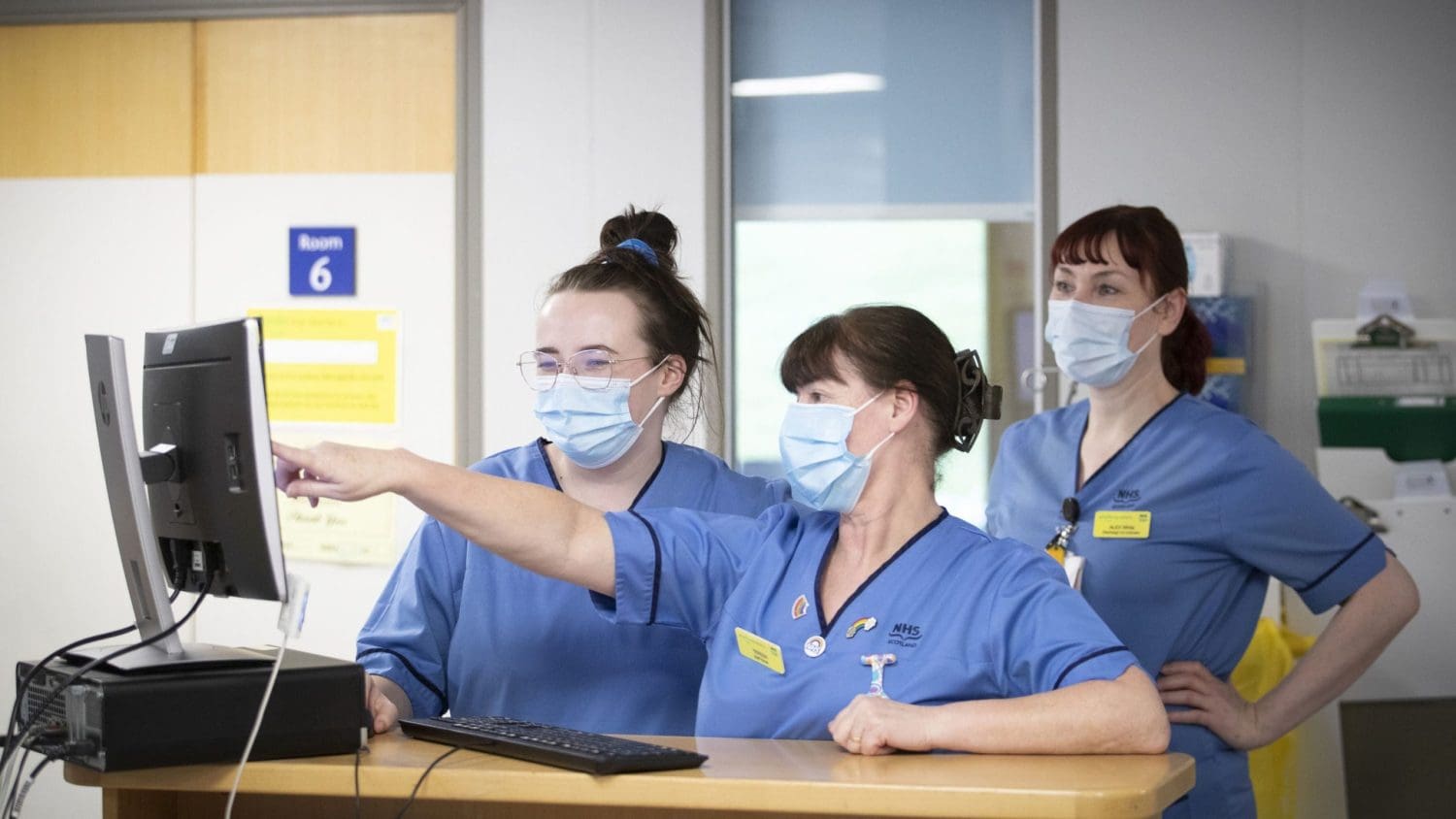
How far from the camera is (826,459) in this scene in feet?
5.79

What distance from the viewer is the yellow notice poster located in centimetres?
364

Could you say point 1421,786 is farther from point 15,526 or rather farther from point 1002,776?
point 15,526

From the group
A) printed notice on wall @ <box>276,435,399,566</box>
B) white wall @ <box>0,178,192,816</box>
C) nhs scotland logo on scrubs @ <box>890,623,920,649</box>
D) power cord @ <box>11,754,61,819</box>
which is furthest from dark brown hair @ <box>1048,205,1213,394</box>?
white wall @ <box>0,178,192,816</box>

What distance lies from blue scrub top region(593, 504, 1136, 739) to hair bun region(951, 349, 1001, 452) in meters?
0.12

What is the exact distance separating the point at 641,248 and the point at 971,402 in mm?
626

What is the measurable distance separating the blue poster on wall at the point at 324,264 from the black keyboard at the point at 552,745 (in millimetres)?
2239

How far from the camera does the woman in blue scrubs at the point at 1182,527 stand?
2.11 m

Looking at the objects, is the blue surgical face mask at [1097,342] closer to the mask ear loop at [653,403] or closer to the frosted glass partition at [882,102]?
the mask ear loop at [653,403]

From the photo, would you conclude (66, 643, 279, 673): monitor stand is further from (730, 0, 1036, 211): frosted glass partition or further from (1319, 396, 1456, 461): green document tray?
(1319, 396, 1456, 461): green document tray

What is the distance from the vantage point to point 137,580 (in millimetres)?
1548

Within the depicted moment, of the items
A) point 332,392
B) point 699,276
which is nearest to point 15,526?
point 332,392

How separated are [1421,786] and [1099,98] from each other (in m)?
1.73

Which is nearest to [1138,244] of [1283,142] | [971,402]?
[971,402]

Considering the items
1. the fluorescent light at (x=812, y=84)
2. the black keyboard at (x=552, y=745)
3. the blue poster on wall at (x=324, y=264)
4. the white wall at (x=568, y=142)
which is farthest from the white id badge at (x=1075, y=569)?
the blue poster on wall at (x=324, y=264)
